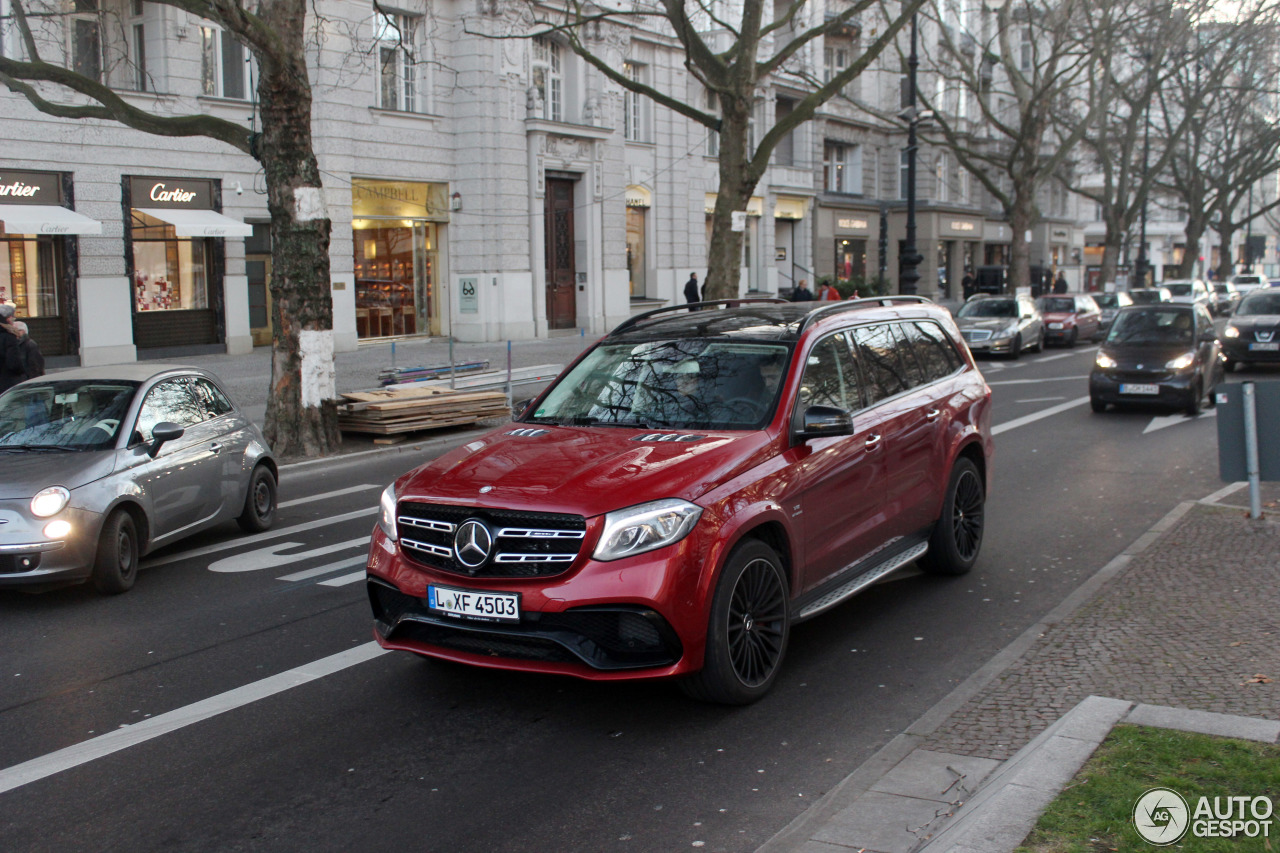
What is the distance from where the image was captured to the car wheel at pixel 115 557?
7555 mm

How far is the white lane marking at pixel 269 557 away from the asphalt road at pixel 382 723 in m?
0.05

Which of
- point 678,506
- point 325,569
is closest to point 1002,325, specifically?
point 325,569

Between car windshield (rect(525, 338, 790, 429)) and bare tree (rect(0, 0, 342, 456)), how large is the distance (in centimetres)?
761

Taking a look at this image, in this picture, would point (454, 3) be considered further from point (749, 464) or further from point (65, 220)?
point (749, 464)

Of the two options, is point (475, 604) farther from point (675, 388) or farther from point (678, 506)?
point (675, 388)

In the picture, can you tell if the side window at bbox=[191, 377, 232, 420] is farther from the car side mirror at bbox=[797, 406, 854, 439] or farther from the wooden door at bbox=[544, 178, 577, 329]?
the wooden door at bbox=[544, 178, 577, 329]

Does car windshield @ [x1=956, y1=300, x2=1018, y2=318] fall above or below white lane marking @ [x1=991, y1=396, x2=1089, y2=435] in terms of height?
above

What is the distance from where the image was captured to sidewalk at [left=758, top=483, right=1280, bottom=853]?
4.00 m

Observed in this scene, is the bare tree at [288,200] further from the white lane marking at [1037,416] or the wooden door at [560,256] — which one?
the wooden door at [560,256]

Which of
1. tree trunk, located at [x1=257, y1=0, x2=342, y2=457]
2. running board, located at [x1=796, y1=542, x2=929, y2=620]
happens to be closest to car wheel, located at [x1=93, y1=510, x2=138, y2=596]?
running board, located at [x1=796, y1=542, x2=929, y2=620]

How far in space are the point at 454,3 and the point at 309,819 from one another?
28379 millimetres

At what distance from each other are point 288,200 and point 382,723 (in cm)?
924

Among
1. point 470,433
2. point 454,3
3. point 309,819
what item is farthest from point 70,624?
point 454,3

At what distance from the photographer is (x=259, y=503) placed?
32.4 ft
